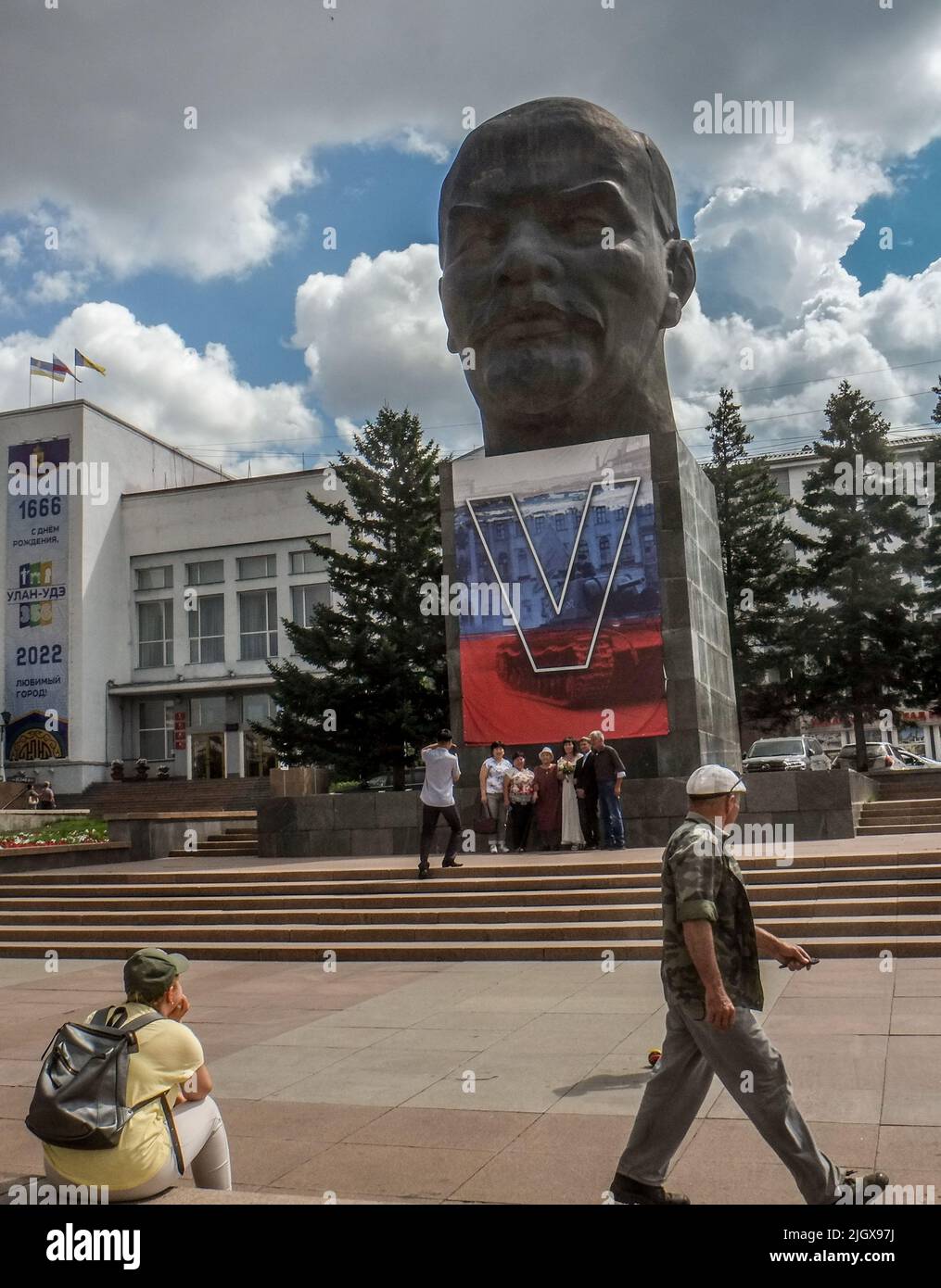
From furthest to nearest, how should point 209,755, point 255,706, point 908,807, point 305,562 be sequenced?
1. point 209,755
2. point 255,706
3. point 305,562
4. point 908,807

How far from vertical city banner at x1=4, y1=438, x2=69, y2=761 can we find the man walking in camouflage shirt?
4384 cm

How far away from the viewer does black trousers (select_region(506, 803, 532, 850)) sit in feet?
51.3

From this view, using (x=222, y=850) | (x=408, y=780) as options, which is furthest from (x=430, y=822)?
(x=408, y=780)

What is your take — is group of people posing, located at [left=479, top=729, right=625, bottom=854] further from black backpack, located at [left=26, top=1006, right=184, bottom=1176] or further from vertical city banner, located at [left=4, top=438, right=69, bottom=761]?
vertical city banner, located at [left=4, top=438, right=69, bottom=761]

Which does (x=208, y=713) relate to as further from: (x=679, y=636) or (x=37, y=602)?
(x=679, y=636)

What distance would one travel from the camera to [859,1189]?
382 cm

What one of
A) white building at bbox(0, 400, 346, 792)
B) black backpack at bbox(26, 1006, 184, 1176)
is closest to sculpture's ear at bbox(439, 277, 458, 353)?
black backpack at bbox(26, 1006, 184, 1176)

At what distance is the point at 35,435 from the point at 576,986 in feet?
143

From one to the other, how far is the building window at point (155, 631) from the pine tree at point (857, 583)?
2505 centimetres

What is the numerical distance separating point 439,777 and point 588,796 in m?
3.21

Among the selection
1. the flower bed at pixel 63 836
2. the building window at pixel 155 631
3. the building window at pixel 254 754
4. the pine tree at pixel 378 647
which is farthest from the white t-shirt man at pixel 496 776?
the building window at pixel 155 631
